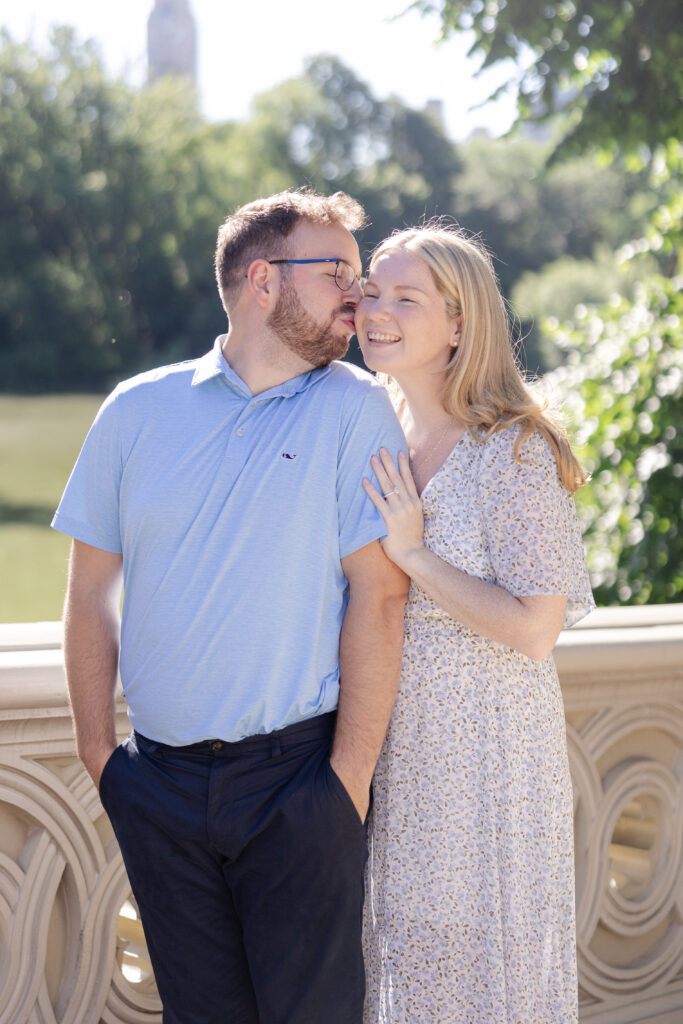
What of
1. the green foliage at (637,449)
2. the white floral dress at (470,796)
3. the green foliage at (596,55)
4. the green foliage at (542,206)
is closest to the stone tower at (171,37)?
the green foliage at (542,206)

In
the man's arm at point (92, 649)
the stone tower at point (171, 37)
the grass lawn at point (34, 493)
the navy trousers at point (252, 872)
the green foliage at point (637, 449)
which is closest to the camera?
the navy trousers at point (252, 872)

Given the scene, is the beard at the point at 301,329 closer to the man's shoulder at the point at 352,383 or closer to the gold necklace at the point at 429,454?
the man's shoulder at the point at 352,383

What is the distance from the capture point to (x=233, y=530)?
2.06 metres

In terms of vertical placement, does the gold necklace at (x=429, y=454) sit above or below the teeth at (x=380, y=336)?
below

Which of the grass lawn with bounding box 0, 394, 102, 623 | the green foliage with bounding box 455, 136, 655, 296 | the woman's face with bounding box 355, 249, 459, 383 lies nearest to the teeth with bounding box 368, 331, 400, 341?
the woman's face with bounding box 355, 249, 459, 383

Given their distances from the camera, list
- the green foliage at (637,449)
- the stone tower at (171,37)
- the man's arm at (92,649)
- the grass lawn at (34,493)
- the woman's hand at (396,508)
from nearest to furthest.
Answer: the woman's hand at (396,508)
the man's arm at (92,649)
the green foliage at (637,449)
the grass lawn at (34,493)
the stone tower at (171,37)

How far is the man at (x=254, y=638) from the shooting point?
6.66 ft

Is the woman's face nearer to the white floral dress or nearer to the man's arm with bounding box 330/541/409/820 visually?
the white floral dress

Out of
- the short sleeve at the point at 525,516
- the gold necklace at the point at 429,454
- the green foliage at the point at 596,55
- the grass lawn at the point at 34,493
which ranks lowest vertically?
the grass lawn at the point at 34,493

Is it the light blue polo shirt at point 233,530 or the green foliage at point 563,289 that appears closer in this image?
the light blue polo shirt at point 233,530

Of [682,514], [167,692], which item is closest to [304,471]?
[167,692]

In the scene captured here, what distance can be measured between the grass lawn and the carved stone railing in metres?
3.65

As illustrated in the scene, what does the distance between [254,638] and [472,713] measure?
1.60 feet

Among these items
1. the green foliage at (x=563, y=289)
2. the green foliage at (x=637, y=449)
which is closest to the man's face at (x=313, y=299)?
the green foliage at (x=637, y=449)
